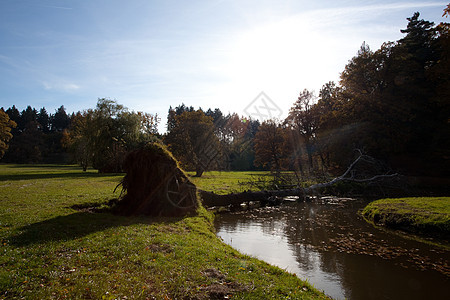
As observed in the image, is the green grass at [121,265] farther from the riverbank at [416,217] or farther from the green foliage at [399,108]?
the green foliage at [399,108]

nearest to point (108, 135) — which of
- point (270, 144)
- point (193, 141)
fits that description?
point (193, 141)

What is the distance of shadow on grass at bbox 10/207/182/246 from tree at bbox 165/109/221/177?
27501 mm

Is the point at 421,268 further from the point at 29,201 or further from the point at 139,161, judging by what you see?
the point at 29,201

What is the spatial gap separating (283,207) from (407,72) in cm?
2298

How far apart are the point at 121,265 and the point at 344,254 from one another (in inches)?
316

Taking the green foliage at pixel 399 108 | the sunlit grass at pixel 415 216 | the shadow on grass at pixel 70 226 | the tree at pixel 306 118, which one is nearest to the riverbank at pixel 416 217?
the sunlit grass at pixel 415 216

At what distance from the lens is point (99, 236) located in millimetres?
8414

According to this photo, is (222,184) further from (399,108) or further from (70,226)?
(399,108)

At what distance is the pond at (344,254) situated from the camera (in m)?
7.17

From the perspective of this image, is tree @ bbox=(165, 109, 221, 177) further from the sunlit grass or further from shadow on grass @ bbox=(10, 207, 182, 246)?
the sunlit grass

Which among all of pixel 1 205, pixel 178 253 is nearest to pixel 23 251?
pixel 178 253

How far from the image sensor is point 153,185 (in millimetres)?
13305

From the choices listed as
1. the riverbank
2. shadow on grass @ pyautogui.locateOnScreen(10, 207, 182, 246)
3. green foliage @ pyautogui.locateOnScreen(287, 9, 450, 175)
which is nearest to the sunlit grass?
the riverbank

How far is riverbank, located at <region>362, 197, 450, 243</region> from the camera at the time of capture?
11.5 meters
